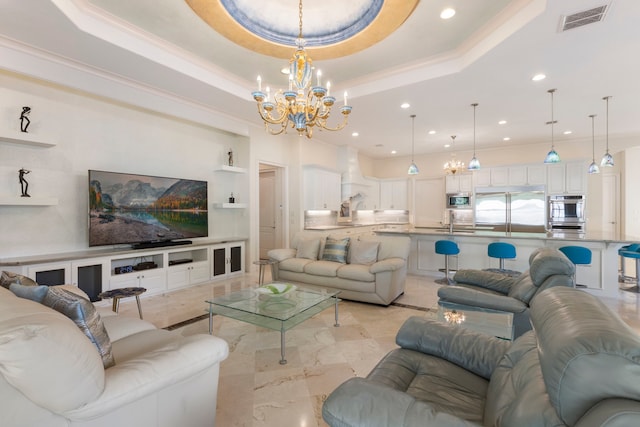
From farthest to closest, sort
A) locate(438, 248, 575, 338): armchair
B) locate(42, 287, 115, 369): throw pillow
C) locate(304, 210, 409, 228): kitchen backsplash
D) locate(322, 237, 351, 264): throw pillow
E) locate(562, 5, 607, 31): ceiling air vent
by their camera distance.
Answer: locate(304, 210, 409, 228): kitchen backsplash < locate(322, 237, 351, 264): throw pillow < locate(562, 5, 607, 31): ceiling air vent < locate(438, 248, 575, 338): armchair < locate(42, 287, 115, 369): throw pillow

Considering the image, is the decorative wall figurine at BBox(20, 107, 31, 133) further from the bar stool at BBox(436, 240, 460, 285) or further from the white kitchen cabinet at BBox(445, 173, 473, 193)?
the white kitchen cabinet at BBox(445, 173, 473, 193)

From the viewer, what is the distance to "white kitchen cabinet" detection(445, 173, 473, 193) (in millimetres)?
8234

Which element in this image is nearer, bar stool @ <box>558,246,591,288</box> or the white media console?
the white media console

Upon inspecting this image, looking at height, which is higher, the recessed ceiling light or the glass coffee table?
the recessed ceiling light

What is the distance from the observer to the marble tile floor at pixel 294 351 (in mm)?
2008

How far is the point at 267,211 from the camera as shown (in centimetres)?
748

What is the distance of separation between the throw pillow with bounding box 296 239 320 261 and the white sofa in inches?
127

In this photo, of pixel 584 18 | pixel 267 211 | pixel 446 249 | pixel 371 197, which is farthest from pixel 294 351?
pixel 371 197

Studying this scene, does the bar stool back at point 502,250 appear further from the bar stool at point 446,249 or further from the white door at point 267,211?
the white door at point 267,211

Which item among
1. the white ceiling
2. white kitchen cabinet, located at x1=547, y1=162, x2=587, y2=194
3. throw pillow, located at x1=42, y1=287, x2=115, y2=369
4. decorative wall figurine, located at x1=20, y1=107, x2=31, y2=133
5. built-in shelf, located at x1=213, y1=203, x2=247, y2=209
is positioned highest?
the white ceiling

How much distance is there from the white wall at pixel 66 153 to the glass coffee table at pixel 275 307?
264cm

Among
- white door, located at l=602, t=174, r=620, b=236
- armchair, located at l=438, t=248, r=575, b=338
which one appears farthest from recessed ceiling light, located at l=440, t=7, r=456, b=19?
white door, located at l=602, t=174, r=620, b=236

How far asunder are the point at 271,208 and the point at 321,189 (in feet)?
4.36

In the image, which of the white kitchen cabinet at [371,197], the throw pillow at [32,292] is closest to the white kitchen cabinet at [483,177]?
the white kitchen cabinet at [371,197]
